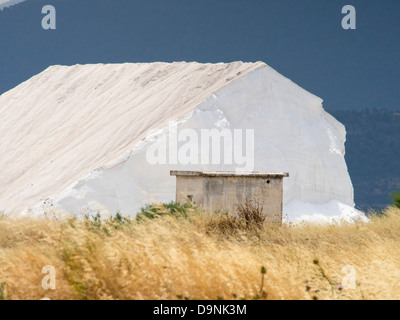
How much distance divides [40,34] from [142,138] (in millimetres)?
63088

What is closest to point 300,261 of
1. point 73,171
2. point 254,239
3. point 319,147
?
point 254,239

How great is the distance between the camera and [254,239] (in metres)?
8.40

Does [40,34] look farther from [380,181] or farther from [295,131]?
[295,131]

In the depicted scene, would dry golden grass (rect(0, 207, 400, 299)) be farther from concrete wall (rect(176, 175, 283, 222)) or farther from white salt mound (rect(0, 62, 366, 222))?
white salt mound (rect(0, 62, 366, 222))

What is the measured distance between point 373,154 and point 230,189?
85.0 m

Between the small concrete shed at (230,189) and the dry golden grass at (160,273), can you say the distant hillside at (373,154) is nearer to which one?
the small concrete shed at (230,189)

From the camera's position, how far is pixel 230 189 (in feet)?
43.4

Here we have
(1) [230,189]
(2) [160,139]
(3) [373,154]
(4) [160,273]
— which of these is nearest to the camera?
(4) [160,273]

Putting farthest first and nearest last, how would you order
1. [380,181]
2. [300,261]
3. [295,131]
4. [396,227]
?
[380,181], [295,131], [396,227], [300,261]

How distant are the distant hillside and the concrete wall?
75288 mm

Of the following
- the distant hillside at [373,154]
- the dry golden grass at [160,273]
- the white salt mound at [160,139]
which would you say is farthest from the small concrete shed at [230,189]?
the distant hillside at [373,154]

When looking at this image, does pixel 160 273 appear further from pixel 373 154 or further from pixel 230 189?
pixel 373 154

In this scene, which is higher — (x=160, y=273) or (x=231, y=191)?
(x=231, y=191)

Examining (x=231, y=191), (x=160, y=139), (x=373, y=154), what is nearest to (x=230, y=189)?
(x=231, y=191)
